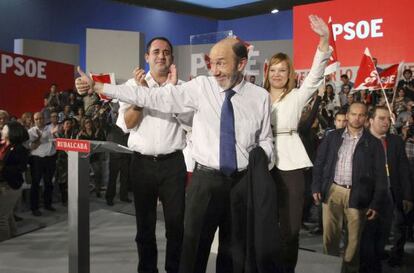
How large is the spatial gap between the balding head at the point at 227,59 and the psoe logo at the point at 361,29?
652cm

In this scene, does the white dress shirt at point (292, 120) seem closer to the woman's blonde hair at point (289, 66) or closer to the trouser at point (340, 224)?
the woman's blonde hair at point (289, 66)

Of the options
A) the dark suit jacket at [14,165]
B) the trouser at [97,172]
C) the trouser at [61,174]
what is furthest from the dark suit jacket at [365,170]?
the trouser at [97,172]

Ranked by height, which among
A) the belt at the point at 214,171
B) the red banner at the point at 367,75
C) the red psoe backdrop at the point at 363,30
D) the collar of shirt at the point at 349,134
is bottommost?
the belt at the point at 214,171

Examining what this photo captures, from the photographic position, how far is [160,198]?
108 inches

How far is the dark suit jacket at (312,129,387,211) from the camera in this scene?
3305 millimetres

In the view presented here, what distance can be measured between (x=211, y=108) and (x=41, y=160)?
4.72m

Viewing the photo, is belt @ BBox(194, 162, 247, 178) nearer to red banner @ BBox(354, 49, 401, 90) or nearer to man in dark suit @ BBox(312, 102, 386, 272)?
man in dark suit @ BBox(312, 102, 386, 272)

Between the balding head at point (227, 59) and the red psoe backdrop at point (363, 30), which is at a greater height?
the red psoe backdrop at point (363, 30)

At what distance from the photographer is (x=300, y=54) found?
8.86m

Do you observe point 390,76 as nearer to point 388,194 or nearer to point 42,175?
point 388,194

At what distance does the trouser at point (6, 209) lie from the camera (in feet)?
14.9

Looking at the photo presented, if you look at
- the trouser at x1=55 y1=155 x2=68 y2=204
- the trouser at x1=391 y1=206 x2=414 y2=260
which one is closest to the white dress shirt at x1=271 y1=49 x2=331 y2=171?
the trouser at x1=391 y1=206 x2=414 y2=260

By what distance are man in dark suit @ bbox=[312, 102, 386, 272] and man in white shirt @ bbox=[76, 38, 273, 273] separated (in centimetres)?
134

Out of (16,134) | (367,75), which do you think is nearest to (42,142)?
(16,134)
